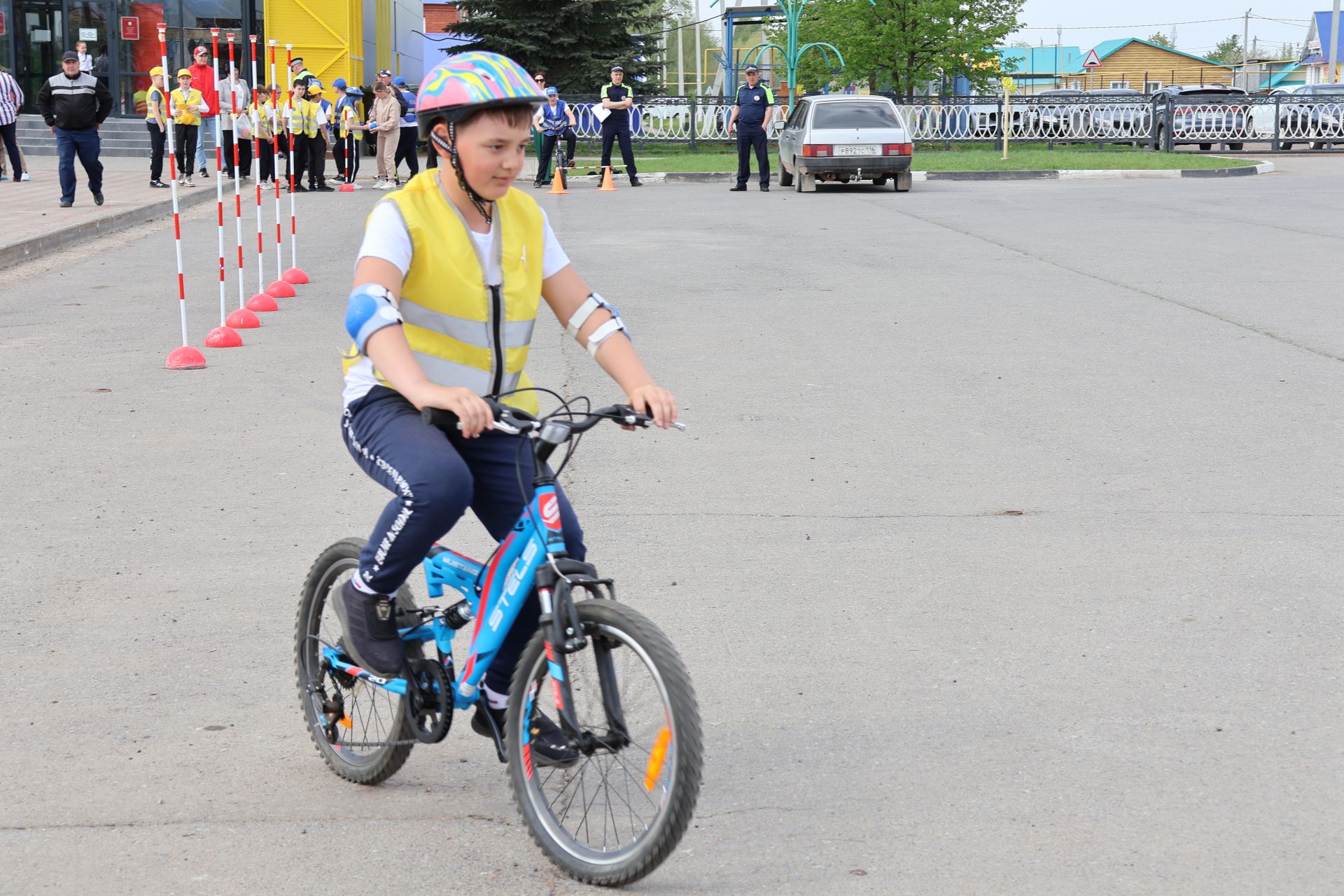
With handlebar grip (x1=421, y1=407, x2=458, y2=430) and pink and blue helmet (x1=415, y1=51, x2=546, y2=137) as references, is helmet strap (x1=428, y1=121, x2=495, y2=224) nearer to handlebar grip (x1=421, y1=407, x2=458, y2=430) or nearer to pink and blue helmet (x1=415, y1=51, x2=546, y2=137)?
pink and blue helmet (x1=415, y1=51, x2=546, y2=137)

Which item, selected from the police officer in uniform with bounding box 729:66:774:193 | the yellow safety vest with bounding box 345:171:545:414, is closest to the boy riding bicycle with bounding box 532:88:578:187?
the police officer in uniform with bounding box 729:66:774:193

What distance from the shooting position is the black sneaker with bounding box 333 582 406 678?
11.7 feet

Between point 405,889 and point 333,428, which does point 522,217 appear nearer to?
point 405,889

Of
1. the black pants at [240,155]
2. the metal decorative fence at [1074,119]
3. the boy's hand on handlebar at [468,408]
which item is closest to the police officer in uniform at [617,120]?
the black pants at [240,155]

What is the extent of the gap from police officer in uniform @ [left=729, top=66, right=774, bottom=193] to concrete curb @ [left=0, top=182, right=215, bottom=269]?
8784 mm

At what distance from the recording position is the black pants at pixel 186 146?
2663cm

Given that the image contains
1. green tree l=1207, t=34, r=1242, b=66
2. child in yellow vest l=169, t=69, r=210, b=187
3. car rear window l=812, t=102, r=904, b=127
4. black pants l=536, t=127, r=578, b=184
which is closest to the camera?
child in yellow vest l=169, t=69, r=210, b=187

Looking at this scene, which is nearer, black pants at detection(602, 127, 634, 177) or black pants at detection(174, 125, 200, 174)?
black pants at detection(174, 125, 200, 174)

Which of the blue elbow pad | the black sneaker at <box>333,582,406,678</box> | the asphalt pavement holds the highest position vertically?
the blue elbow pad

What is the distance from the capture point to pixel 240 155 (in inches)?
1090

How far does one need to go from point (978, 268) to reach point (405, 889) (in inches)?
470

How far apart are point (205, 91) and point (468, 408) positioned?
12.9 metres

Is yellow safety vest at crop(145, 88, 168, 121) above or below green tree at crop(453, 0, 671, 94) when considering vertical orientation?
below

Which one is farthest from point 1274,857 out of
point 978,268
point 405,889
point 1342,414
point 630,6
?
point 630,6
